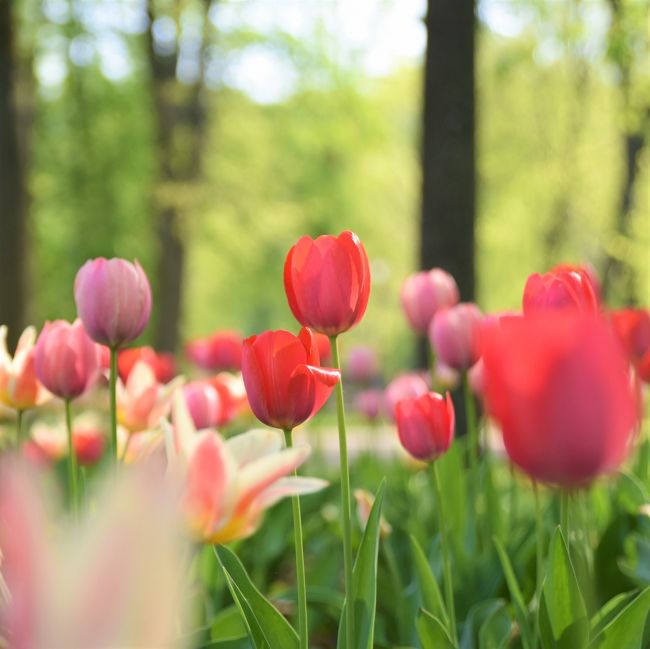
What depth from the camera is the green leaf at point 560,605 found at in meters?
1.28

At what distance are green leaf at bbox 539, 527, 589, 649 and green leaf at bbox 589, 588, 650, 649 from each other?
6 cm

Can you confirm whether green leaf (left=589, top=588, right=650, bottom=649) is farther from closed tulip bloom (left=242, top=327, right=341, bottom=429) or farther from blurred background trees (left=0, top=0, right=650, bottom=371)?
blurred background trees (left=0, top=0, right=650, bottom=371)

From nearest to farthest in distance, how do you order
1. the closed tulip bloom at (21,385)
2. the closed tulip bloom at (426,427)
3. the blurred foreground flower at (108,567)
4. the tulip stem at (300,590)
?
the blurred foreground flower at (108,567) < the tulip stem at (300,590) < the closed tulip bloom at (426,427) < the closed tulip bloom at (21,385)

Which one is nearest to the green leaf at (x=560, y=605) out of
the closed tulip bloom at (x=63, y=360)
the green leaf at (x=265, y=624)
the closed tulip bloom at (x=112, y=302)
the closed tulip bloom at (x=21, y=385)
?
the green leaf at (x=265, y=624)

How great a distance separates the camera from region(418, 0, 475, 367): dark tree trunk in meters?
4.45

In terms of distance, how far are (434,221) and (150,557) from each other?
4151 mm

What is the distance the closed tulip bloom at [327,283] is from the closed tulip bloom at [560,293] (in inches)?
Result: 9.2

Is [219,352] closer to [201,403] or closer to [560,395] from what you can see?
[201,403]

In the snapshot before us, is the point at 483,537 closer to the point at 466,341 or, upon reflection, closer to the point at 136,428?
the point at 466,341

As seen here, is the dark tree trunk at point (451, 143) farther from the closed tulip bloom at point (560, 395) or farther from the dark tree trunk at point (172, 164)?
the dark tree trunk at point (172, 164)

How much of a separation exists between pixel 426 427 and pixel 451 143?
3290 mm

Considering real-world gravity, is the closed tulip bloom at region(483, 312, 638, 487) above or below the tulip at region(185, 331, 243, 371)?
above

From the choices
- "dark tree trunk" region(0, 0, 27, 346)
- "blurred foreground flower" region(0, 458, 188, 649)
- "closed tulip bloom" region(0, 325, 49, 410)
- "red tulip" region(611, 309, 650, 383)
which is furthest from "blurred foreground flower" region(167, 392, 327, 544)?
"dark tree trunk" region(0, 0, 27, 346)

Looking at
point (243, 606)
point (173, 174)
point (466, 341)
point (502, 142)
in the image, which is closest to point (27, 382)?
point (243, 606)
